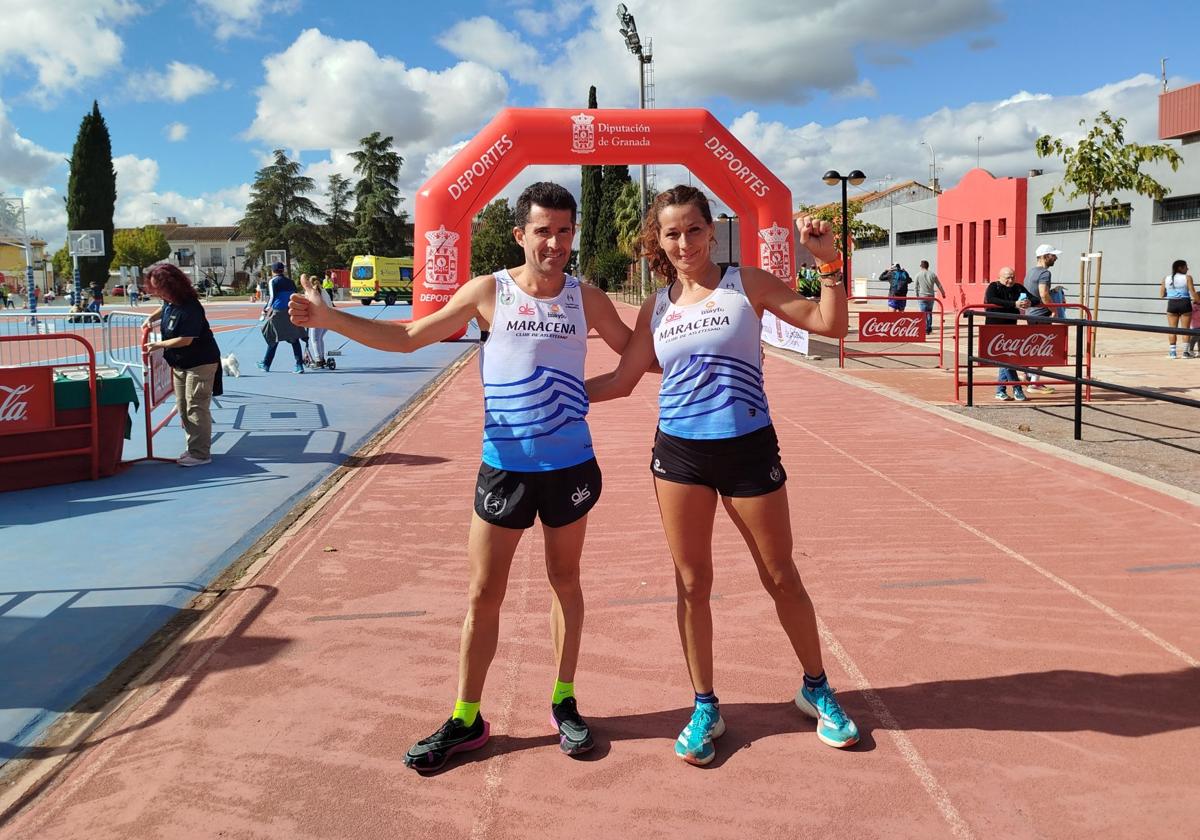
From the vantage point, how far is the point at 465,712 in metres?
3.35

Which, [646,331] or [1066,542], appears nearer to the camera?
[646,331]

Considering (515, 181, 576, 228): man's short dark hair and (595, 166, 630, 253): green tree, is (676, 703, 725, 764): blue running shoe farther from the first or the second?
(595, 166, 630, 253): green tree

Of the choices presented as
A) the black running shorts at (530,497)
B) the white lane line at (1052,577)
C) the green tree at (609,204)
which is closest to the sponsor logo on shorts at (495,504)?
the black running shorts at (530,497)

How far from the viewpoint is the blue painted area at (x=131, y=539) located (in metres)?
4.20

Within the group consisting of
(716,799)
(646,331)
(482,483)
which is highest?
(646,331)

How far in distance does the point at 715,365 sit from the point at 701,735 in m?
1.24

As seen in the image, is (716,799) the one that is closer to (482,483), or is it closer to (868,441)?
(482,483)

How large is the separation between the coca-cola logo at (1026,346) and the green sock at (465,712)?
9.54 m

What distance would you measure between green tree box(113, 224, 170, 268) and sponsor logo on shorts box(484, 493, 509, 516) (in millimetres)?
Answer: 118001

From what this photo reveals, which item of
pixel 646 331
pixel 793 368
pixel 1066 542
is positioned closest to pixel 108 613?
pixel 646 331

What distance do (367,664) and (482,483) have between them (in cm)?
142

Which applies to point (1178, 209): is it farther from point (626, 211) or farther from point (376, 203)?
point (376, 203)

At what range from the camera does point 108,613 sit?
4.82 metres

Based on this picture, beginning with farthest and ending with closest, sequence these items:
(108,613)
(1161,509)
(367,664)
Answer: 1. (1161,509)
2. (108,613)
3. (367,664)
